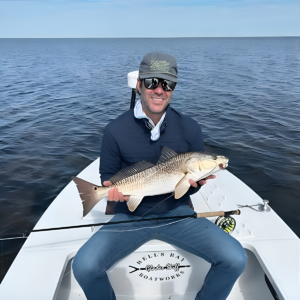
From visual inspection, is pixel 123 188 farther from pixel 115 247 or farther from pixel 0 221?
pixel 0 221

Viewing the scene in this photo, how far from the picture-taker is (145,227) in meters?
3.02

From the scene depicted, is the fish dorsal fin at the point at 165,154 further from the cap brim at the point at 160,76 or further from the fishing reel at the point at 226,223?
the fishing reel at the point at 226,223

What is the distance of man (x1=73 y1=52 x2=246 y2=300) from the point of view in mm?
2664

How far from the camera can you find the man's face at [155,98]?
298cm

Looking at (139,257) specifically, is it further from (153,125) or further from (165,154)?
(153,125)

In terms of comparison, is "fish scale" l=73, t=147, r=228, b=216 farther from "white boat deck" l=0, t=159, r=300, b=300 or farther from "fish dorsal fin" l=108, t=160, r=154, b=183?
"white boat deck" l=0, t=159, r=300, b=300

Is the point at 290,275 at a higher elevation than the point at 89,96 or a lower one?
higher

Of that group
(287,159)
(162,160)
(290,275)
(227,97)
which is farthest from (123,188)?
(227,97)

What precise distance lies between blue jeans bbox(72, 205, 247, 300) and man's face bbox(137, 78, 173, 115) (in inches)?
52.4

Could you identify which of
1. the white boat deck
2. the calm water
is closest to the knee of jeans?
the white boat deck

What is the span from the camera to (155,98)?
3.01m

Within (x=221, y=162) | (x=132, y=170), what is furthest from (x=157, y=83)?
(x=221, y=162)

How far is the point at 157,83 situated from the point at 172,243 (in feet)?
6.00

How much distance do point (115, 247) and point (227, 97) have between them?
Answer: 1707 cm
